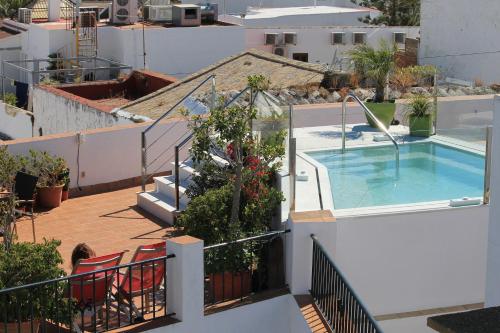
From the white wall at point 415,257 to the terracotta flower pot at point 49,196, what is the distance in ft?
15.8

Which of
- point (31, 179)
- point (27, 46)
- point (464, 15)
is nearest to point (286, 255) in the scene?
point (31, 179)

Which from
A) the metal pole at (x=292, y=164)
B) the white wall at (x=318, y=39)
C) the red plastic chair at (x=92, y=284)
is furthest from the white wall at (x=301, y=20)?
the red plastic chair at (x=92, y=284)

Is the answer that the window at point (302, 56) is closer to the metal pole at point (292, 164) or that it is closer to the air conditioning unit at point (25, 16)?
the air conditioning unit at point (25, 16)

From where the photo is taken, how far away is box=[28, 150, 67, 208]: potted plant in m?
15.1

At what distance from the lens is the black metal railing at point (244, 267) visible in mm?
11695

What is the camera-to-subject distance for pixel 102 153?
16.4 meters

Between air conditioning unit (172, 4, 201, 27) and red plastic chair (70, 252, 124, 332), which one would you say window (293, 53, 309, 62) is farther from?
red plastic chair (70, 252, 124, 332)

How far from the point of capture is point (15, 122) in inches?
1155

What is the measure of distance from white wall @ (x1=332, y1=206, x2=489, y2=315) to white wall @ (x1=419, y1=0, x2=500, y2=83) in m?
19.1

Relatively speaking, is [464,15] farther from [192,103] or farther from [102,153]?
[102,153]

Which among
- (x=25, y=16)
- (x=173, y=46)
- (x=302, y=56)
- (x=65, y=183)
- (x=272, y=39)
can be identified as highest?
(x=25, y=16)

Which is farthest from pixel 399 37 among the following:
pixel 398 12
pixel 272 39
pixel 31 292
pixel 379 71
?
pixel 31 292

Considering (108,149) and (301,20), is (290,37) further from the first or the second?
(108,149)

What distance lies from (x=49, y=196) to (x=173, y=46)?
20.2 m
